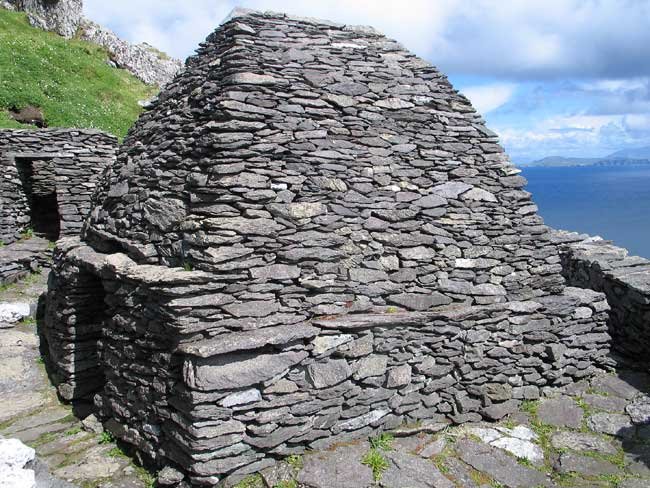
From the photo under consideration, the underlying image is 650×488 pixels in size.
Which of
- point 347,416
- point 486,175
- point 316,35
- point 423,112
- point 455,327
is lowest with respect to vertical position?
point 347,416

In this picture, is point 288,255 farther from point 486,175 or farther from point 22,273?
point 22,273

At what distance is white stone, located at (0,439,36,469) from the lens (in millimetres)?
4701

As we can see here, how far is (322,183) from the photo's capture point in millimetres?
6422

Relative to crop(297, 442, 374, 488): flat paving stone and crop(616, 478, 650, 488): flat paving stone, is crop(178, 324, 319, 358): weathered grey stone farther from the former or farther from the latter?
crop(616, 478, 650, 488): flat paving stone

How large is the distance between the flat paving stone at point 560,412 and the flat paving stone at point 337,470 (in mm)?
2778

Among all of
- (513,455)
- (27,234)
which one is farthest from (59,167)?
(513,455)

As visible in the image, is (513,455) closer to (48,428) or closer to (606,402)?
(606,402)

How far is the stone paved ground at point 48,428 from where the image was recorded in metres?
6.14

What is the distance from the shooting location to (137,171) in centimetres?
726

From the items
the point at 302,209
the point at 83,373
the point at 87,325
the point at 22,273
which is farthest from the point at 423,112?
the point at 22,273

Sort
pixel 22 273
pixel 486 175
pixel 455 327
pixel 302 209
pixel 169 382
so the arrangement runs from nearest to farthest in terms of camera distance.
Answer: pixel 169 382 < pixel 302 209 < pixel 455 327 < pixel 486 175 < pixel 22 273

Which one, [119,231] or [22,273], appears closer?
[119,231]

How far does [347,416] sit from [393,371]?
0.79 meters

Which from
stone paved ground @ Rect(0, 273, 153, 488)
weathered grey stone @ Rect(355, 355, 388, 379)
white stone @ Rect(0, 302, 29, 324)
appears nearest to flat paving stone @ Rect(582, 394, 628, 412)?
weathered grey stone @ Rect(355, 355, 388, 379)
